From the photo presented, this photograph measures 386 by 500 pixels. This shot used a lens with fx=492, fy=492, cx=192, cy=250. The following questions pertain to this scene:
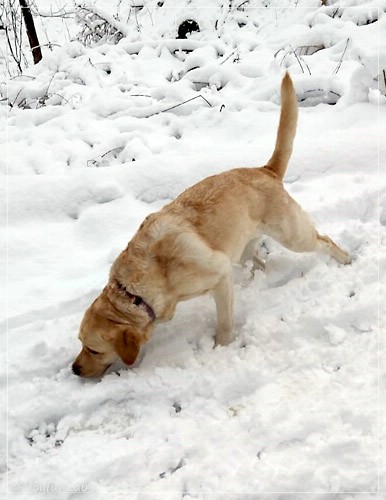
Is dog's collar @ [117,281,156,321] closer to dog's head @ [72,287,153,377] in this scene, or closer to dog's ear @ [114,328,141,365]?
dog's head @ [72,287,153,377]

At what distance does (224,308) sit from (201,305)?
15.4 inches

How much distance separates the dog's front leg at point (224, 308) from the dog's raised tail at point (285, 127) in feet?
3.15

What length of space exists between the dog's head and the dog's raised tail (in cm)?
148

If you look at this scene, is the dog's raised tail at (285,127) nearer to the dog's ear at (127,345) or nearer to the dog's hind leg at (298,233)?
the dog's hind leg at (298,233)

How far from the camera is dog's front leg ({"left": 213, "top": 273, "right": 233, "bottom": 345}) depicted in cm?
300

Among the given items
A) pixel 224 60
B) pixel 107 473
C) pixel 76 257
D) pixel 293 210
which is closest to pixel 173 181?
pixel 76 257

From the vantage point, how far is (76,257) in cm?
387

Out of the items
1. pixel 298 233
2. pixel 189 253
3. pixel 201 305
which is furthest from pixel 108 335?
pixel 298 233

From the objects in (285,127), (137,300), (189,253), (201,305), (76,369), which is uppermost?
(285,127)

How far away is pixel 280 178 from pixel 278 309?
0.93 meters

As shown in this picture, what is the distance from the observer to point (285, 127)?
3.31 meters

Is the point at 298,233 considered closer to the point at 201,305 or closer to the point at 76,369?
the point at 201,305

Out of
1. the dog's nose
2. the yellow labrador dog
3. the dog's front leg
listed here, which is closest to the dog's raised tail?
the yellow labrador dog

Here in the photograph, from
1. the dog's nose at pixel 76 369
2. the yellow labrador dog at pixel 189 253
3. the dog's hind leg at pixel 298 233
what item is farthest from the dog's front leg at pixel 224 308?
the dog's nose at pixel 76 369
